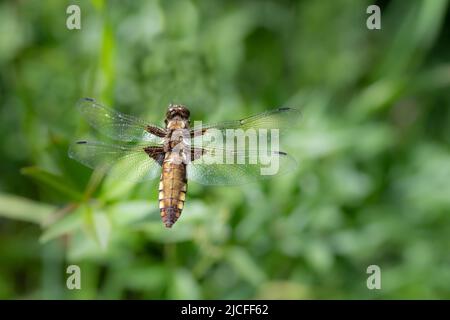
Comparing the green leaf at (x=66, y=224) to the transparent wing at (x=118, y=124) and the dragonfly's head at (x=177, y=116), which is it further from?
the dragonfly's head at (x=177, y=116)

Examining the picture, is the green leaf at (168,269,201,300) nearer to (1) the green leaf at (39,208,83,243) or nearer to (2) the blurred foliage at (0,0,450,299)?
(2) the blurred foliage at (0,0,450,299)
